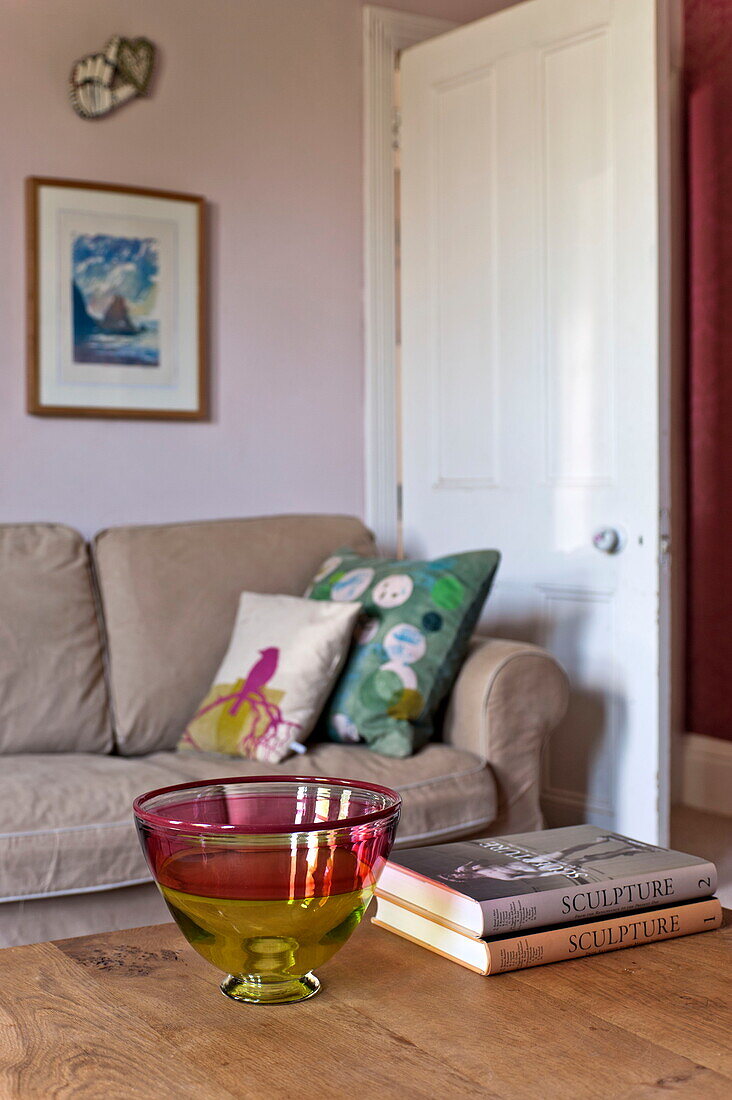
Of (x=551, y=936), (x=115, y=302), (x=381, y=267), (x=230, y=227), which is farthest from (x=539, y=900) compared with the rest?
(x=381, y=267)

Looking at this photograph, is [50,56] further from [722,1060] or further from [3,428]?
[722,1060]

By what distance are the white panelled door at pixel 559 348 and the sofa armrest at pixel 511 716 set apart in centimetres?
34

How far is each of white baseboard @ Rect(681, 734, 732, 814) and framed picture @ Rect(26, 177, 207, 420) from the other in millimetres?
1932

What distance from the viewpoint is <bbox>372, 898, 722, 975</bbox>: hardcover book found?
3.34 feet

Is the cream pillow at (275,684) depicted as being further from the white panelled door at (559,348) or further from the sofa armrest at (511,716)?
the white panelled door at (559,348)

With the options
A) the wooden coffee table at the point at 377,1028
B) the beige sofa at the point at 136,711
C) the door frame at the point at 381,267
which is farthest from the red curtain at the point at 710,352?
the wooden coffee table at the point at 377,1028

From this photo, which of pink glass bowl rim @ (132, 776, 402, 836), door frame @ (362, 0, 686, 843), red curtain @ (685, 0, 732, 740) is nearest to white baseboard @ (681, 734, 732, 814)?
red curtain @ (685, 0, 732, 740)

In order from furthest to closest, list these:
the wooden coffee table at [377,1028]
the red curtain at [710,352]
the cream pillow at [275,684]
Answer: the red curtain at [710,352]
the cream pillow at [275,684]
the wooden coffee table at [377,1028]

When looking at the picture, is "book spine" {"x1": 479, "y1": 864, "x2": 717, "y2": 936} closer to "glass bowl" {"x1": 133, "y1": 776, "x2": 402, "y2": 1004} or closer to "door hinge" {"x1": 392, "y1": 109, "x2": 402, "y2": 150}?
"glass bowl" {"x1": 133, "y1": 776, "x2": 402, "y2": 1004}

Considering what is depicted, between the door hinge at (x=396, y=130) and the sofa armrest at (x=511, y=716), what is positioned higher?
the door hinge at (x=396, y=130)

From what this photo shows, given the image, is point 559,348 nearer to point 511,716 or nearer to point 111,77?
point 511,716

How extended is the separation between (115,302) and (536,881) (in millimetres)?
2200

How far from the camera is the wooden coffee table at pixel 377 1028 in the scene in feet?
2.69

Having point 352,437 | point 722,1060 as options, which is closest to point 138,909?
point 722,1060
